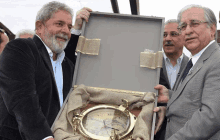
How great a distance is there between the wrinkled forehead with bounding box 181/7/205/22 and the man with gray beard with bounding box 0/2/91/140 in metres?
0.80

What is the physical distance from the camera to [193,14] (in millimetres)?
1673

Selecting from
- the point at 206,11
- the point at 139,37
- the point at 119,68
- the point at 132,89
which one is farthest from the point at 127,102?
the point at 206,11

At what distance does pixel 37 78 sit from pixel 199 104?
1135 mm

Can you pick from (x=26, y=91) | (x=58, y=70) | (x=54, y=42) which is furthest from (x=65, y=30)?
(x=26, y=91)

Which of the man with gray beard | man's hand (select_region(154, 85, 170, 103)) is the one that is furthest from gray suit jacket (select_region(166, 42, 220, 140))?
the man with gray beard

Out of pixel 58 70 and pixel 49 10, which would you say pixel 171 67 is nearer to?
pixel 58 70

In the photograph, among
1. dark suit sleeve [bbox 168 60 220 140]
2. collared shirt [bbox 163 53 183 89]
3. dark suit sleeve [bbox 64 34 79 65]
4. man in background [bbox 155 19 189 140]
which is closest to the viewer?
dark suit sleeve [bbox 168 60 220 140]

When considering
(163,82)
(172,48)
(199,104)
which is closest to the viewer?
(199,104)

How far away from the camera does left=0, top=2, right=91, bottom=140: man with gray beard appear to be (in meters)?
1.43

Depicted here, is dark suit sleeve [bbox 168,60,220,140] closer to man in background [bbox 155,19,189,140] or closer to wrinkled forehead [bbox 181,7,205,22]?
wrinkled forehead [bbox 181,7,205,22]

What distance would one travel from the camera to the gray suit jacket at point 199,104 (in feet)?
4.34

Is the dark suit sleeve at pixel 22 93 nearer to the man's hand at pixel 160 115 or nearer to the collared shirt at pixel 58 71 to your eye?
the collared shirt at pixel 58 71

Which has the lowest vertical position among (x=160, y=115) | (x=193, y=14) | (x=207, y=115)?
(x=160, y=115)

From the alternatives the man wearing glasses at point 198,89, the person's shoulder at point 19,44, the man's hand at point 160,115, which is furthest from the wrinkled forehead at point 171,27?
the person's shoulder at point 19,44
